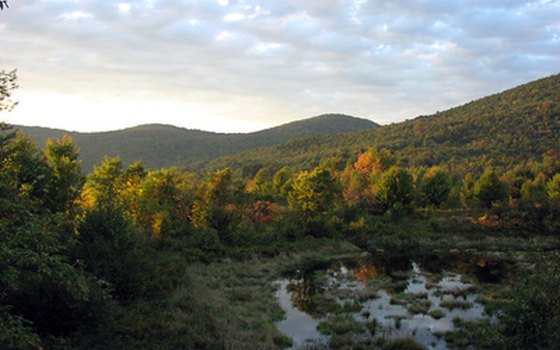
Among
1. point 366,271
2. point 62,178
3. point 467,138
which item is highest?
point 467,138

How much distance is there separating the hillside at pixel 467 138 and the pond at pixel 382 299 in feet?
226

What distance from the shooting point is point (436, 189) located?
70.8m

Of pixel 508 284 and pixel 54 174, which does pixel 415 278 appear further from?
pixel 54 174

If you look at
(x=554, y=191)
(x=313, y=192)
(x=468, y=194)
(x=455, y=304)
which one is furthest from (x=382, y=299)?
(x=468, y=194)

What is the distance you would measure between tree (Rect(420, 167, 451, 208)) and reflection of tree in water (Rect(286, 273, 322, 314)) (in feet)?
138

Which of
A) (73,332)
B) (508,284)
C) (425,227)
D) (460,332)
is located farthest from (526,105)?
(73,332)

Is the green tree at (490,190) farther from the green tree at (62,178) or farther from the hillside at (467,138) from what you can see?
the green tree at (62,178)

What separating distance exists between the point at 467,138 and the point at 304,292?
351ft

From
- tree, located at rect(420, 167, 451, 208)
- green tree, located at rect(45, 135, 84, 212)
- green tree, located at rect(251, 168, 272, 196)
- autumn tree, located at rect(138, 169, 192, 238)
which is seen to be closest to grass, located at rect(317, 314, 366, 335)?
autumn tree, located at rect(138, 169, 192, 238)

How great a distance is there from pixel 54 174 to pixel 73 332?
23.2 m

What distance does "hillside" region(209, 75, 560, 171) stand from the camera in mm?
106312

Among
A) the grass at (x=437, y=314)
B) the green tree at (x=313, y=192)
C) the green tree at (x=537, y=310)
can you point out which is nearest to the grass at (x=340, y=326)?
the grass at (x=437, y=314)

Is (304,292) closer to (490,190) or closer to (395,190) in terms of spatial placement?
(395,190)

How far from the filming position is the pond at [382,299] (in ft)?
68.9
